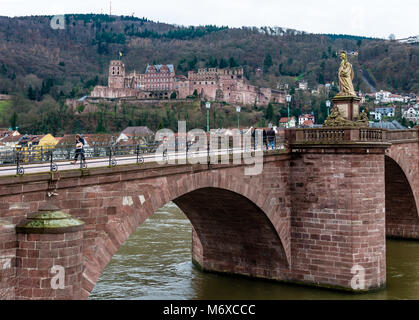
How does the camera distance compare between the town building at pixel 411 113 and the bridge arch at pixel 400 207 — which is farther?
the town building at pixel 411 113

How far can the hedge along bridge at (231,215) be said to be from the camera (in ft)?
35.7

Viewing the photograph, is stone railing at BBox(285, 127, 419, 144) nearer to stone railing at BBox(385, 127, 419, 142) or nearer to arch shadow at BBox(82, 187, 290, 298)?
arch shadow at BBox(82, 187, 290, 298)

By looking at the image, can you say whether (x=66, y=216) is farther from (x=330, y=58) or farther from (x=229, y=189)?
(x=330, y=58)

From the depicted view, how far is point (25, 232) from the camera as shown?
10828mm

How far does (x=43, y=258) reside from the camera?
10.8m

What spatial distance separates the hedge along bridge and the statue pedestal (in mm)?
1117

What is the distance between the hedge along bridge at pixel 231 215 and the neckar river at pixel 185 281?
20.4 inches

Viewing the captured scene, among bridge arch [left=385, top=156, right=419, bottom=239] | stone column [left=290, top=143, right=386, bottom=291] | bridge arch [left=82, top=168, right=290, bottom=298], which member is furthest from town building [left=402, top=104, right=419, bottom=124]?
stone column [left=290, top=143, right=386, bottom=291]

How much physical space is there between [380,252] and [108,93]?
14515 cm

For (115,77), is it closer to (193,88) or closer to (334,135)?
(193,88)

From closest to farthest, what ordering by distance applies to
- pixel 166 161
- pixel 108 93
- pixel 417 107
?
pixel 166 161, pixel 417 107, pixel 108 93

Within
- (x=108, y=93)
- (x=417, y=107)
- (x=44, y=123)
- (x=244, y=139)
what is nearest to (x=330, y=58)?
(x=417, y=107)

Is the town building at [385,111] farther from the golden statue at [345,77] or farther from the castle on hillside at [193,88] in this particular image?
the golden statue at [345,77]

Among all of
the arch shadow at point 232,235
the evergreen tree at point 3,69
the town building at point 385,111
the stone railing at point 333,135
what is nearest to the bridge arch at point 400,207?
the stone railing at point 333,135
